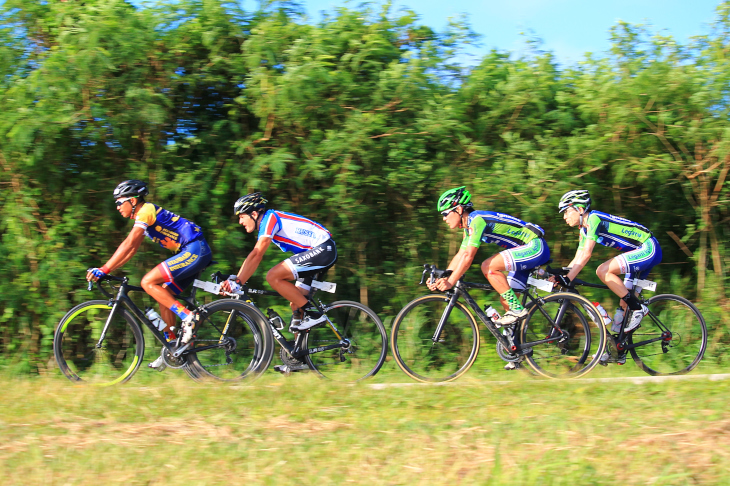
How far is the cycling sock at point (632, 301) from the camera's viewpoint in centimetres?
712

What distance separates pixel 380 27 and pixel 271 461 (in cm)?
544

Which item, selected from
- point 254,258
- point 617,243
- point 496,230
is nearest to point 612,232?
point 617,243

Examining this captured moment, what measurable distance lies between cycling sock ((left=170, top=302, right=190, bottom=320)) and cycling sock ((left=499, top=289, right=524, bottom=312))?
11.2 ft

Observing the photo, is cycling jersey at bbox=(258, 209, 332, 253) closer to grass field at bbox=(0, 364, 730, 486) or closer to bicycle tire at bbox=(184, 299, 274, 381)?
bicycle tire at bbox=(184, 299, 274, 381)

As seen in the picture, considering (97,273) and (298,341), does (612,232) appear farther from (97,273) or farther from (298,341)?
(97,273)

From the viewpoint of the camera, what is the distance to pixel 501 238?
6.86 m

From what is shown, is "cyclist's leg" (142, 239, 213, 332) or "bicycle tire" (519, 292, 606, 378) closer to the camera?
"cyclist's leg" (142, 239, 213, 332)

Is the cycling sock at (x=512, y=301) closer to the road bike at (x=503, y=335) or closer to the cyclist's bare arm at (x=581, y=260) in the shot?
the road bike at (x=503, y=335)

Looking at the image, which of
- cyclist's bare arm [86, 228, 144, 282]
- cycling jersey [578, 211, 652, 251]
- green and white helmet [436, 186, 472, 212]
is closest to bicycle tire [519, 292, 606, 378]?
cycling jersey [578, 211, 652, 251]

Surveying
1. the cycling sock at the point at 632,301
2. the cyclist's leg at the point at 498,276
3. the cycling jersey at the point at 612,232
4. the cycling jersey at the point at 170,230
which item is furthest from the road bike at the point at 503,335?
the cycling jersey at the point at 170,230

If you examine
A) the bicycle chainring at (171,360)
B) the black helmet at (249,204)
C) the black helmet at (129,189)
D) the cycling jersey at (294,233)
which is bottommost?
the bicycle chainring at (171,360)

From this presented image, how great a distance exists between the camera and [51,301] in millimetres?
7418

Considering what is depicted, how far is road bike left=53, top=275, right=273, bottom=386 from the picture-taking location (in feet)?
21.1

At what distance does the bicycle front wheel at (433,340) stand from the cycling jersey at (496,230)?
2.44ft
